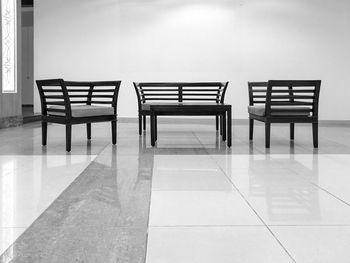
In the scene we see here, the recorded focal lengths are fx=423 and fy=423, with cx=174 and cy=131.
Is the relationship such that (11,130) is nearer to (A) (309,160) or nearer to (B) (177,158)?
(B) (177,158)

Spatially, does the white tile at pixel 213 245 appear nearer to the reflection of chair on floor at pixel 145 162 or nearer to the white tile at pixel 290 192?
the white tile at pixel 290 192

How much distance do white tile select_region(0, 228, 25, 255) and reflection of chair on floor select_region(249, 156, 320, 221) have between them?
122 cm

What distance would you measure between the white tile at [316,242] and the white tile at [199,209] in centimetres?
21

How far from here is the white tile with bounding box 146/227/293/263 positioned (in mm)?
1627

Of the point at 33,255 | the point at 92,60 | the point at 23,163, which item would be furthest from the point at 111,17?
the point at 33,255

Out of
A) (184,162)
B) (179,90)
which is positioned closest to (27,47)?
(179,90)

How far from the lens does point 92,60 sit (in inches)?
358

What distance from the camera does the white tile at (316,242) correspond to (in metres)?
1.64

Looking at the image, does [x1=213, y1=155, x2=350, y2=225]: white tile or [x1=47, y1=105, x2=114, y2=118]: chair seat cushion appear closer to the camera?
[x1=213, y1=155, x2=350, y2=225]: white tile

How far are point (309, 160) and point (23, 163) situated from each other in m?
2.63

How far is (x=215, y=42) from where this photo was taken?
8.91 metres

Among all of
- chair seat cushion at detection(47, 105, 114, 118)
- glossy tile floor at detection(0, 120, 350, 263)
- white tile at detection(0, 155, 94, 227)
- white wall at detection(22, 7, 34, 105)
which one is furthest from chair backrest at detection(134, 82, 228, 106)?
white wall at detection(22, 7, 34, 105)

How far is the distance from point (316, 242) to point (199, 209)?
0.70m

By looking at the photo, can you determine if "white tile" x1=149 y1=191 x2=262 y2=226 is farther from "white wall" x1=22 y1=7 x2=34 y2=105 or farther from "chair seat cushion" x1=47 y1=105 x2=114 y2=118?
"white wall" x1=22 y1=7 x2=34 y2=105
